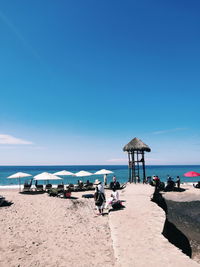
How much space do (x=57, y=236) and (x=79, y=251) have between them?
6.44 feet

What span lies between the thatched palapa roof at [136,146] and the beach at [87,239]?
1203 cm

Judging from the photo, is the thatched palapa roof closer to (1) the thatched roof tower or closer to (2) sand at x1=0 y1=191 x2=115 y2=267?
(1) the thatched roof tower

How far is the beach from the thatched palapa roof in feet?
39.5

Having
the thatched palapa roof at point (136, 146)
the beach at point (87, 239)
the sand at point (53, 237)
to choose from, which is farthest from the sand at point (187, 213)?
the thatched palapa roof at point (136, 146)

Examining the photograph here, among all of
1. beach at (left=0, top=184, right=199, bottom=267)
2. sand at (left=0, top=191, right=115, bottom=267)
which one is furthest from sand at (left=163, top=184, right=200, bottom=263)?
sand at (left=0, top=191, right=115, bottom=267)

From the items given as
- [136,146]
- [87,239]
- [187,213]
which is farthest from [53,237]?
[136,146]

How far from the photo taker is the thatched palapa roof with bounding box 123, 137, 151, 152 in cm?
2438

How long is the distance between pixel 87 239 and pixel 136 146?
1727 centimetres

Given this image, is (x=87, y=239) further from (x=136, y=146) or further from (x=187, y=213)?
(x=136, y=146)

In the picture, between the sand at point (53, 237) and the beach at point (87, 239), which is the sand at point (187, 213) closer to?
the beach at point (87, 239)

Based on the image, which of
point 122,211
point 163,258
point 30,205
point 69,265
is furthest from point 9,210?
point 163,258

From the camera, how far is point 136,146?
80.4 feet

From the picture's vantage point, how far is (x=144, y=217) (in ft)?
32.1

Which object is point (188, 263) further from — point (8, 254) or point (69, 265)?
point (8, 254)
